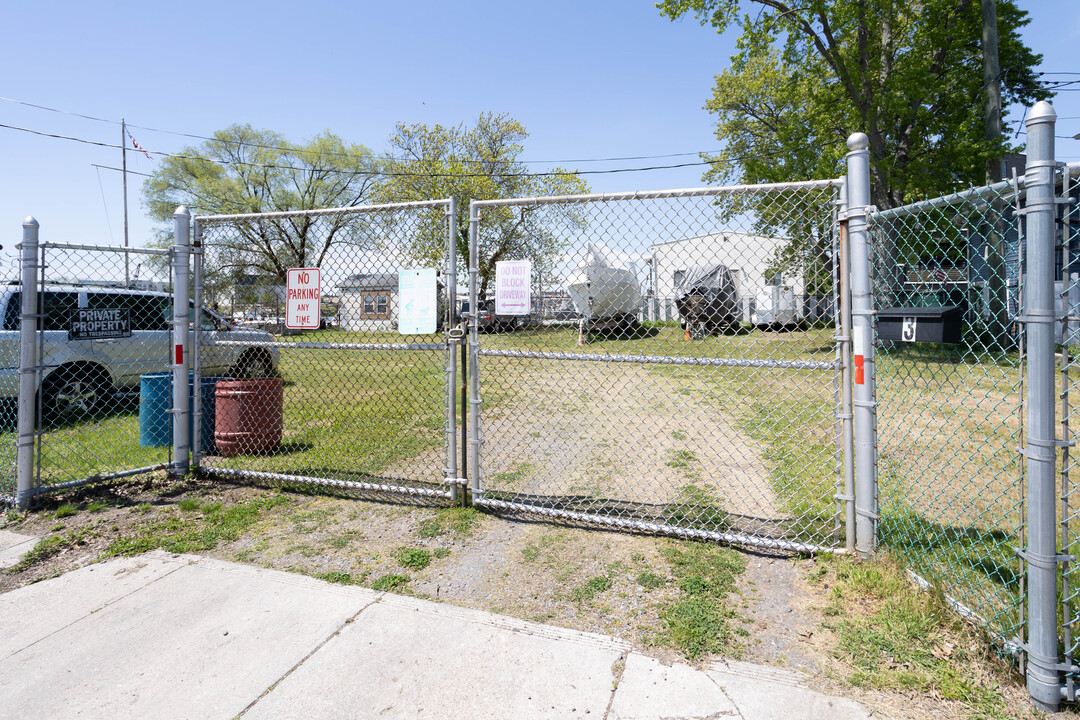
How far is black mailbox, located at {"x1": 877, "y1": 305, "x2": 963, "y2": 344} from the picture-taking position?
2.97 m

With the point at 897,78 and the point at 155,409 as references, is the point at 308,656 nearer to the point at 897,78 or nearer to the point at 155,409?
the point at 155,409

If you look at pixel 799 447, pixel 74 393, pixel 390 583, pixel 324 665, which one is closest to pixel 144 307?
pixel 74 393

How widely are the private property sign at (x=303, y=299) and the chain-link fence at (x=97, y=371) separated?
126cm

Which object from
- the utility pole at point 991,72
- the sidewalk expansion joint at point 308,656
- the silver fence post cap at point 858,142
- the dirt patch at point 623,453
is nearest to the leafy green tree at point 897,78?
the utility pole at point 991,72

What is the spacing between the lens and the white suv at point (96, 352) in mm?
7121

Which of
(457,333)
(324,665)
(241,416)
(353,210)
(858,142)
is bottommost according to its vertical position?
(324,665)

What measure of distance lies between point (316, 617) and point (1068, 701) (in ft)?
10.9

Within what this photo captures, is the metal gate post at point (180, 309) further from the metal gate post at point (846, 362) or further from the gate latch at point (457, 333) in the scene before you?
the metal gate post at point (846, 362)

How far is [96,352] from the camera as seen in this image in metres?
7.96

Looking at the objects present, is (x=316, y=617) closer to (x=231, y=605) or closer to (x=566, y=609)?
(x=231, y=605)

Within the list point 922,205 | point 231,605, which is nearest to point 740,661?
point 922,205

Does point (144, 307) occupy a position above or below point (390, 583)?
above

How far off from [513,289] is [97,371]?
696 centimetres

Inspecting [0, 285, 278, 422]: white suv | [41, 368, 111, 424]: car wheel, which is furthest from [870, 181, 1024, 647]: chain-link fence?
[41, 368, 111, 424]: car wheel
